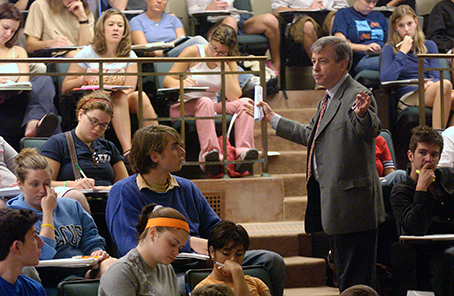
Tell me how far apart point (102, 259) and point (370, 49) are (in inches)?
154

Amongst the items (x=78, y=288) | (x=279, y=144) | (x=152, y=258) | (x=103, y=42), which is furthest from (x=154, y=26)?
(x=152, y=258)

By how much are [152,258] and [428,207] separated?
1.69 metres

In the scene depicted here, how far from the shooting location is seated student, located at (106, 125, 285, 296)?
8.73ft

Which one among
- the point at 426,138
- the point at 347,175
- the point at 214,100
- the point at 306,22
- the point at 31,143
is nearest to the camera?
the point at 347,175

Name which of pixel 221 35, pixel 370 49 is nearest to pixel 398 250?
pixel 221 35

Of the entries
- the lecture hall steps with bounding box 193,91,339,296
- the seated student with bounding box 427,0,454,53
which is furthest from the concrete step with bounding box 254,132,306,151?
the seated student with bounding box 427,0,454,53

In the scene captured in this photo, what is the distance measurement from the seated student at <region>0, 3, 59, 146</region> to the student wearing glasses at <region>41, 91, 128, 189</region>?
84cm

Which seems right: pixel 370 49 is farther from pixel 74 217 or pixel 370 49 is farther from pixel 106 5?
pixel 74 217

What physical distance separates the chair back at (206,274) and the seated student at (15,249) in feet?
2.21

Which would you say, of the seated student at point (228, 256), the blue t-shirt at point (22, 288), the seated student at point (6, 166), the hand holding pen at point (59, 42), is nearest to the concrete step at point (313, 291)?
the seated student at point (228, 256)

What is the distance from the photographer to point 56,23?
17.9 feet

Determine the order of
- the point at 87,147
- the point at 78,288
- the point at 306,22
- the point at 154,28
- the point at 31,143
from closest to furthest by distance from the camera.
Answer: the point at 78,288 < the point at 87,147 < the point at 31,143 < the point at 154,28 < the point at 306,22

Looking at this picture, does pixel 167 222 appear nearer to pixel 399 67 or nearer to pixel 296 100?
pixel 399 67

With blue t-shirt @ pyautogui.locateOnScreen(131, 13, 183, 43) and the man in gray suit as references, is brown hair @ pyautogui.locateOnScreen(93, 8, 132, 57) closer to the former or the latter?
blue t-shirt @ pyautogui.locateOnScreen(131, 13, 183, 43)
